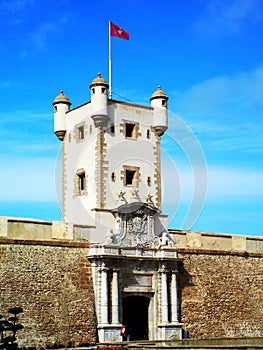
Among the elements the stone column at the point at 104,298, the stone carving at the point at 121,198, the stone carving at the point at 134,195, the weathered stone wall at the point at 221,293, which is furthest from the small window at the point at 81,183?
the weathered stone wall at the point at 221,293

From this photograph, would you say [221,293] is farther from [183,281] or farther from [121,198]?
[121,198]

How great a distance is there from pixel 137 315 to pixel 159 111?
394 inches

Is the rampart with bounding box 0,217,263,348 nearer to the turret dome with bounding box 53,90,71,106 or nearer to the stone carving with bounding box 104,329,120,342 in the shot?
the stone carving with bounding box 104,329,120,342

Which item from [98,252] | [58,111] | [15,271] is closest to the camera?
[15,271]

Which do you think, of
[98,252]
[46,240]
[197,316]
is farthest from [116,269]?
[197,316]

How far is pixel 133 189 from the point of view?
32156 mm

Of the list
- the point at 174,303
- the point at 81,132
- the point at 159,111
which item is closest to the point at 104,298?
the point at 174,303

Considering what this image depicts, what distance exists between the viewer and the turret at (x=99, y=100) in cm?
3146

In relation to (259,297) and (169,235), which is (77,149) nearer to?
(169,235)

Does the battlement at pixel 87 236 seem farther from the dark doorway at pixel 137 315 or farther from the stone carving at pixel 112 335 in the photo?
the stone carving at pixel 112 335

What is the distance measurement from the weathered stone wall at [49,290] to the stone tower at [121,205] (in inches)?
23.6

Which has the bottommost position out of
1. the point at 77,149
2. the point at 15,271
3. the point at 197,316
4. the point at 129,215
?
the point at 197,316

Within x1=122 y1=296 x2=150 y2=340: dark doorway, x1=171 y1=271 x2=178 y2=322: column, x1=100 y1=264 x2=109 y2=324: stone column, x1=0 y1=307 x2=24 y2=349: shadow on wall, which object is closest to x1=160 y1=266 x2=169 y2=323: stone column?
x1=171 y1=271 x2=178 y2=322: column

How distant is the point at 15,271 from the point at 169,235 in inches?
318
